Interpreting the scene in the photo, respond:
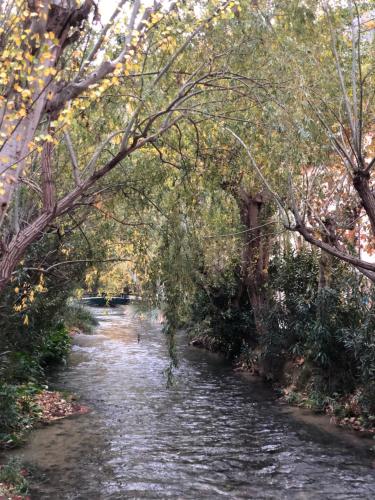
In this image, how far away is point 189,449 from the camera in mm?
9633

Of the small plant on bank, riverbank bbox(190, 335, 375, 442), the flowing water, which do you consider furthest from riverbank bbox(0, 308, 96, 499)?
riverbank bbox(190, 335, 375, 442)

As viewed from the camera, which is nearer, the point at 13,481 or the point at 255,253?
the point at 13,481

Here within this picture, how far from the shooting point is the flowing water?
7.84 metres

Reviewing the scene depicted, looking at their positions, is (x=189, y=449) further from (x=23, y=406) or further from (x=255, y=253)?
(x=255, y=253)

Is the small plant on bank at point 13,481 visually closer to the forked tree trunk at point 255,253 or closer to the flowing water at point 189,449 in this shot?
the flowing water at point 189,449

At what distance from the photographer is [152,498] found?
7.47 meters

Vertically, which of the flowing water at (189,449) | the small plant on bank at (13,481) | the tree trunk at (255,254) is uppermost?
the tree trunk at (255,254)

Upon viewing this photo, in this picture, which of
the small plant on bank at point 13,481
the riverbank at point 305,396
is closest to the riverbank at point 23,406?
the small plant on bank at point 13,481

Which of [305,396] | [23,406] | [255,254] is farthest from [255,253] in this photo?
[23,406]

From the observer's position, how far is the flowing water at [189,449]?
25.7 ft

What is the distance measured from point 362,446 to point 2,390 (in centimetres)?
670

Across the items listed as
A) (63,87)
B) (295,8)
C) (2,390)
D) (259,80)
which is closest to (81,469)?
(2,390)

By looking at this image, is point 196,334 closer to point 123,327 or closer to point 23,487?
point 123,327

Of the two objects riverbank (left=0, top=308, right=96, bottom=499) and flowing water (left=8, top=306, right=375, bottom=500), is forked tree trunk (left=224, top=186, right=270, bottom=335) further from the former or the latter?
riverbank (left=0, top=308, right=96, bottom=499)
